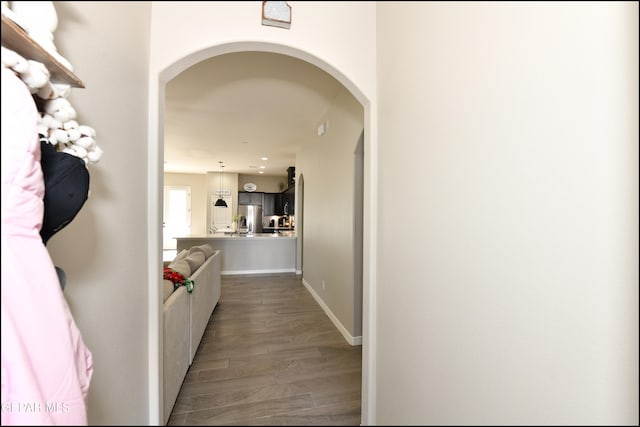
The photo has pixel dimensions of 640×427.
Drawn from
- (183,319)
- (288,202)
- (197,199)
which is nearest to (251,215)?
(288,202)

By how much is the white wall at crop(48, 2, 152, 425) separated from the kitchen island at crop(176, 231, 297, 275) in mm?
3976

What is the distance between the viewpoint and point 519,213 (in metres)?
0.63

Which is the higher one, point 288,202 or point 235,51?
point 235,51

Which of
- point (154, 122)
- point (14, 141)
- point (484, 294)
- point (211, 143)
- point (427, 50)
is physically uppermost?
point (211, 143)

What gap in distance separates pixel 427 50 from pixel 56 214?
1117mm

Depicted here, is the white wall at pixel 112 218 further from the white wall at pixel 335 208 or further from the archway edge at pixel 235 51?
the white wall at pixel 335 208

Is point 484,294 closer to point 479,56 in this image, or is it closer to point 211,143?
point 479,56

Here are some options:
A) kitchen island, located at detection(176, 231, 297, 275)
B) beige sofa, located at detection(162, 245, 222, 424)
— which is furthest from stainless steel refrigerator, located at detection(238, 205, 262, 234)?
beige sofa, located at detection(162, 245, 222, 424)

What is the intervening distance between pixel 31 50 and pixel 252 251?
189 inches

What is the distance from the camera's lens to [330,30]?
1268 mm

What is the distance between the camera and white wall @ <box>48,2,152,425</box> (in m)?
0.71

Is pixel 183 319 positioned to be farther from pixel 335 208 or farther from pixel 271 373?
pixel 335 208

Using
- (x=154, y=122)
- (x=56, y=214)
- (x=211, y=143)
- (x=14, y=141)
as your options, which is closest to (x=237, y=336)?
(x=154, y=122)

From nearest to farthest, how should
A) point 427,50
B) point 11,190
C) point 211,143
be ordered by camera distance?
point 11,190, point 427,50, point 211,143
